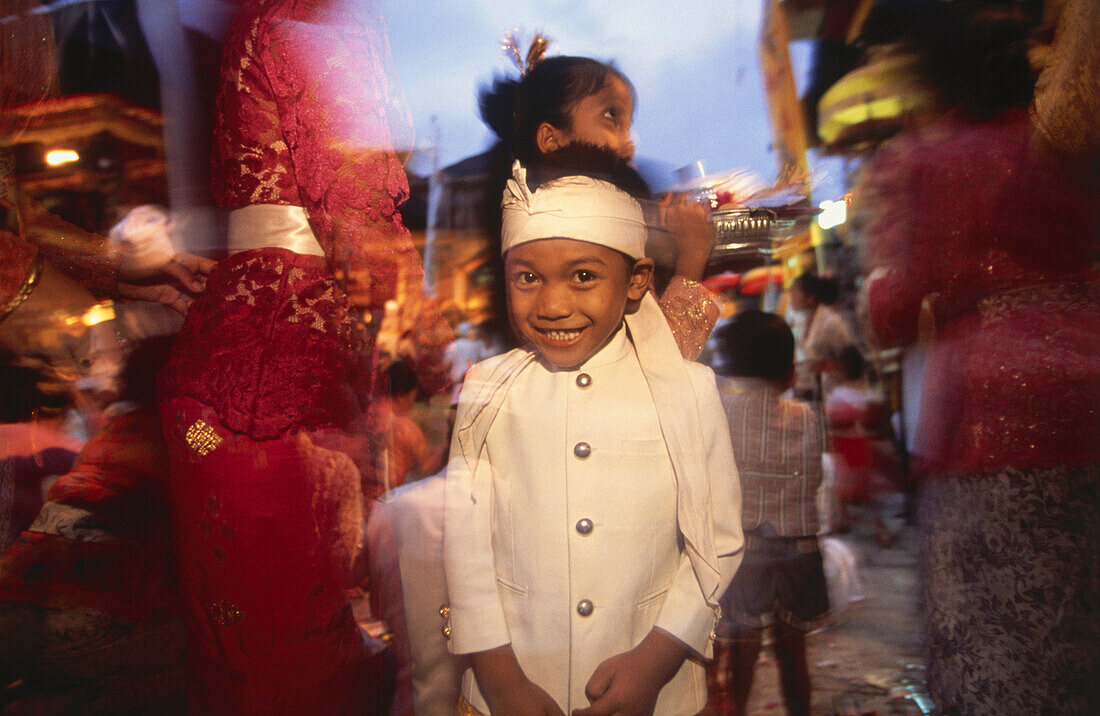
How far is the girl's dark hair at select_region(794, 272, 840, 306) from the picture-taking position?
146 cm

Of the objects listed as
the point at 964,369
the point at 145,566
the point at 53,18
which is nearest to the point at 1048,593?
the point at 964,369

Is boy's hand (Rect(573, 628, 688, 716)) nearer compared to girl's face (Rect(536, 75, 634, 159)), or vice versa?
boy's hand (Rect(573, 628, 688, 716))

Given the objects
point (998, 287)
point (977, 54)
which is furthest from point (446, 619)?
point (977, 54)

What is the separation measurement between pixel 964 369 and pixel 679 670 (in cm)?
93

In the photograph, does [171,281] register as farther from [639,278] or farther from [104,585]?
[639,278]

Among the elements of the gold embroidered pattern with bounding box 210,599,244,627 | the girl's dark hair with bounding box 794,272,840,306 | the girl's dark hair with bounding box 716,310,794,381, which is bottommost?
Result: the gold embroidered pattern with bounding box 210,599,244,627

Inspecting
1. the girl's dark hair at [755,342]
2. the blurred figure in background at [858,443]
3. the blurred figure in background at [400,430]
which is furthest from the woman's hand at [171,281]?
the blurred figure in background at [858,443]

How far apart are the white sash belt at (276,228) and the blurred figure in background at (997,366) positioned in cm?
132

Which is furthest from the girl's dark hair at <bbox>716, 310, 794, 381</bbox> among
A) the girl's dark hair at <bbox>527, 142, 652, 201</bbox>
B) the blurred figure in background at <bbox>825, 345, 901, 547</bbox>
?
the girl's dark hair at <bbox>527, 142, 652, 201</bbox>

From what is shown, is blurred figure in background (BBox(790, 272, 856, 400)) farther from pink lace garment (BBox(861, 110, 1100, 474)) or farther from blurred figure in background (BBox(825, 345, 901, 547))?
pink lace garment (BBox(861, 110, 1100, 474))

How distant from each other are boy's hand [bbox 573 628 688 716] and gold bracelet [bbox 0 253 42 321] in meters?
1.83

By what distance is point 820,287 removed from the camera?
4.82 feet

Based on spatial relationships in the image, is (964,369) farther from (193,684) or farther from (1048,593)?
(193,684)

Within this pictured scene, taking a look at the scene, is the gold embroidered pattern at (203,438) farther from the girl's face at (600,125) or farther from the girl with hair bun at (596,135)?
the girl's face at (600,125)
